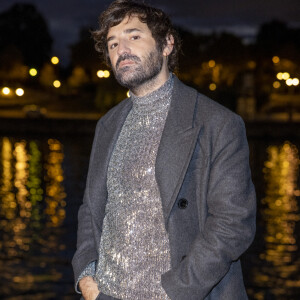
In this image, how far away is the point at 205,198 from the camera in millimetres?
2598

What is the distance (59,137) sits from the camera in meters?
45.8

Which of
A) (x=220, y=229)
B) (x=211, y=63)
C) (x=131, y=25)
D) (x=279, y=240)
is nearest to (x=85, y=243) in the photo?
(x=220, y=229)

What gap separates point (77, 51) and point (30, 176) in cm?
6038

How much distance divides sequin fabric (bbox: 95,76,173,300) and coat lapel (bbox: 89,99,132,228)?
0.06 m

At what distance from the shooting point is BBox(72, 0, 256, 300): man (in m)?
2.53

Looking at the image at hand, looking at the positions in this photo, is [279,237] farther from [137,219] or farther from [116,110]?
[137,219]

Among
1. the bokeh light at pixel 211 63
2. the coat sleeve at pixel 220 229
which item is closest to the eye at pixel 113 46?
the coat sleeve at pixel 220 229

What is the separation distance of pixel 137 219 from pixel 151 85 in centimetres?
55

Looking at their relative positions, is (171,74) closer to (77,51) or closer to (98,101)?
(98,101)

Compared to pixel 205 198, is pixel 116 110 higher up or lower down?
higher up

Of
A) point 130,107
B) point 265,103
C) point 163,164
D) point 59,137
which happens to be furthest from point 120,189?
point 265,103

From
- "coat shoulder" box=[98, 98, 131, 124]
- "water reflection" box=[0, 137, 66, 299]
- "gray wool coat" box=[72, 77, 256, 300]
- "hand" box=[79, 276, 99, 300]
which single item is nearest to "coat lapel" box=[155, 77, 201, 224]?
"gray wool coat" box=[72, 77, 256, 300]

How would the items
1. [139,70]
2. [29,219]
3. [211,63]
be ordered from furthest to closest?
[211,63]
[29,219]
[139,70]

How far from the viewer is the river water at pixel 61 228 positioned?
9.44 metres
